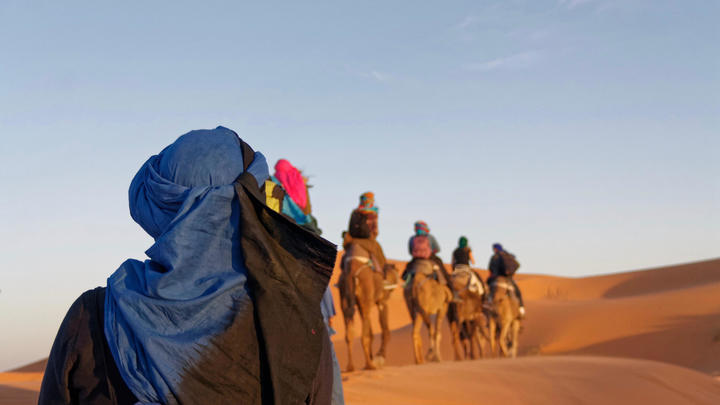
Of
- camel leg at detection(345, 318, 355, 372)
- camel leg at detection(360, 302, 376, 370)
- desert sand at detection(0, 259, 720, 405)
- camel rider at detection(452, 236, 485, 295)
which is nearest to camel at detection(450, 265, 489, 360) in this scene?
camel rider at detection(452, 236, 485, 295)

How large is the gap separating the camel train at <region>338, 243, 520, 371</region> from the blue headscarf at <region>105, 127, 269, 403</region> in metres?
13.0

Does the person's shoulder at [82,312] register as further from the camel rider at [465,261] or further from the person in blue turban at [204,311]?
the camel rider at [465,261]

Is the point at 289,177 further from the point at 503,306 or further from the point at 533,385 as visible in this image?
the point at 503,306

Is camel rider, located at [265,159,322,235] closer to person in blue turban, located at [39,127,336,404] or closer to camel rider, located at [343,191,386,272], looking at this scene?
camel rider, located at [343,191,386,272]

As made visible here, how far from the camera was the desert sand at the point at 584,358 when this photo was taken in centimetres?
1084

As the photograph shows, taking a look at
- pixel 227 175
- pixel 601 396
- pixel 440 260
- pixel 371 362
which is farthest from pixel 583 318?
pixel 227 175

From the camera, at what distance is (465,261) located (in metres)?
20.8

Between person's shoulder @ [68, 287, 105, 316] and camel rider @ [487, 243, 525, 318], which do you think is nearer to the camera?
person's shoulder @ [68, 287, 105, 316]

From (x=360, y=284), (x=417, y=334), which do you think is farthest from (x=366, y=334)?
(x=417, y=334)

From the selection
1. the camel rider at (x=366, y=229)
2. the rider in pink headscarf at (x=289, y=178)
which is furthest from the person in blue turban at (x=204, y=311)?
the camel rider at (x=366, y=229)

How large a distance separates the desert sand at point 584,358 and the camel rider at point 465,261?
194cm

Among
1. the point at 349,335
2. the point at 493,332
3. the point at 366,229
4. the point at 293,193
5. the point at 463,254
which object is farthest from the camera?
the point at 493,332

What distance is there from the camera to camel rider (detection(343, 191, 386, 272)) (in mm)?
15469

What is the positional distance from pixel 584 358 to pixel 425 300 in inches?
130
